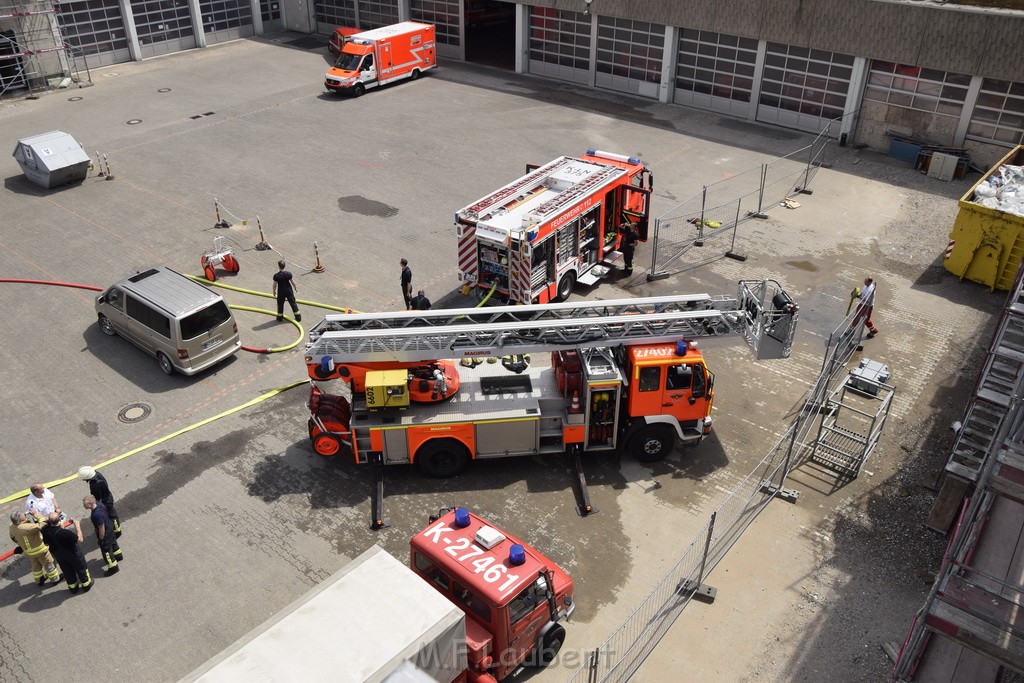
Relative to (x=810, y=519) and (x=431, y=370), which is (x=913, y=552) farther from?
(x=431, y=370)

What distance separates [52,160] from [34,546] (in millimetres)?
17423

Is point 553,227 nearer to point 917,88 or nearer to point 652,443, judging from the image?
point 652,443

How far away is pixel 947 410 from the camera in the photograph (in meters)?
15.9

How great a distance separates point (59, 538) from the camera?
11.5m

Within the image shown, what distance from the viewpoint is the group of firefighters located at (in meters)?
11.6

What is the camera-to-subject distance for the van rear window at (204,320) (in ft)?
53.4

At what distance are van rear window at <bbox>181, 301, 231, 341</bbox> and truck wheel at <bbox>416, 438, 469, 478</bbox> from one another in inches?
228

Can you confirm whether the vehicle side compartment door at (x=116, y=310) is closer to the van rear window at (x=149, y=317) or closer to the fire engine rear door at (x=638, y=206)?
the van rear window at (x=149, y=317)

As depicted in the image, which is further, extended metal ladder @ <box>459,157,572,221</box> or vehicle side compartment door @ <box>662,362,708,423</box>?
extended metal ladder @ <box>459,157,572,221</box>

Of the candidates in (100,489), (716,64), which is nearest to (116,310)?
(100,489)

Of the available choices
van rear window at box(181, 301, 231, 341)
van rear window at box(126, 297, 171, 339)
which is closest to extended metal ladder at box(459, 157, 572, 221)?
van rear window at box(181, 301, 231, 341)

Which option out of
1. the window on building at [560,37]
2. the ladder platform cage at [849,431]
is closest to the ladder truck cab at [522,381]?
the ladder platform cage at [849,431]

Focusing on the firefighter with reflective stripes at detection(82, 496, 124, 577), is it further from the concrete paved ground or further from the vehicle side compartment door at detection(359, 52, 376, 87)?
the vehicle side compartment door at detection(359, 52, 376, 87)

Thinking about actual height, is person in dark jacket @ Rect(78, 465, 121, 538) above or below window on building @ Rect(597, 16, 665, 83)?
below
